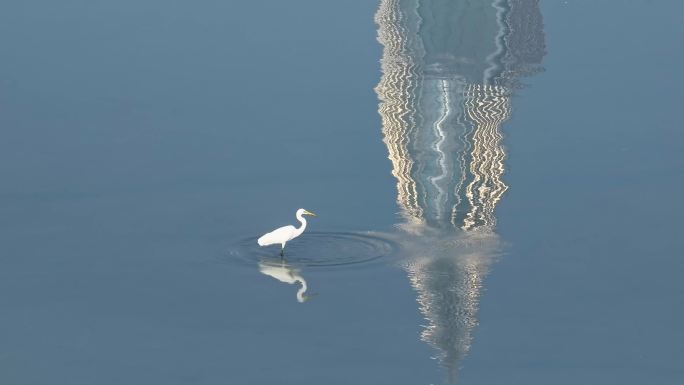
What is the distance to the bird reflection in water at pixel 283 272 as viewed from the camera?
18969 millimetres

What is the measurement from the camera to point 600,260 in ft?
66.8

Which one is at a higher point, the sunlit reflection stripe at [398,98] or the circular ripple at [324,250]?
the sunlit reflection stripe at [398,98]

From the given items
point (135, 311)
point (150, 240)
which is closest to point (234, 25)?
point (150, 240)

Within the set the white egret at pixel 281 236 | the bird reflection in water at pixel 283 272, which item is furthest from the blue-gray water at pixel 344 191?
the white egret at pixel 281 236

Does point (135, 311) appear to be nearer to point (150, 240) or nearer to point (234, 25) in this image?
point (150, 240)

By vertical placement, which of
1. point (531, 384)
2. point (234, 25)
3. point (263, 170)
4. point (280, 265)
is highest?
point (234, 25)

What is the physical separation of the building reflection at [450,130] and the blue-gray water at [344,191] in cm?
6

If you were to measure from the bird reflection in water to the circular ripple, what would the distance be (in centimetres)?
12

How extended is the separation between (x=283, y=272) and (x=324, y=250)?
0.94m

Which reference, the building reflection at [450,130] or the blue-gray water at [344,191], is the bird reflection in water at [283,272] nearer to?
the blue-gray water at [344,191]

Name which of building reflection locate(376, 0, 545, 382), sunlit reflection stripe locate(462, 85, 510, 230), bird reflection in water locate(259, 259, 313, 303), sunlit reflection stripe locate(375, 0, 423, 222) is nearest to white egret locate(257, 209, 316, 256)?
bird reflection in water locate(259, 259, 313, 303)

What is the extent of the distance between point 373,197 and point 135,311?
5.37 meters

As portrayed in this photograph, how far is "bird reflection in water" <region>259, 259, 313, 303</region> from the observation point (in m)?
19.0

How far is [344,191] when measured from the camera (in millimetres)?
22969
